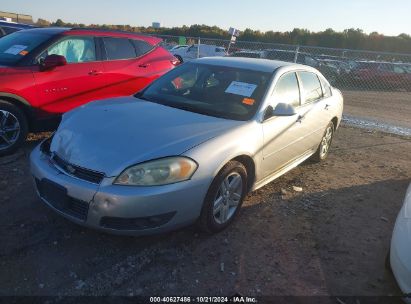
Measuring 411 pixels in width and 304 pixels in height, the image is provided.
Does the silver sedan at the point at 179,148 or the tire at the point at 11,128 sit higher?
the silver sedan at the point at 179,148

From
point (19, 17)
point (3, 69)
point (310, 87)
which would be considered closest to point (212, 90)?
point (310, 87)

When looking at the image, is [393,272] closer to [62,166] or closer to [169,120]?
[169,120]

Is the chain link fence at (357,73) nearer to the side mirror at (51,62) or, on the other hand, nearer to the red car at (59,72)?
the red car at (59,72)

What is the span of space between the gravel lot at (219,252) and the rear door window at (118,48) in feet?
8.18

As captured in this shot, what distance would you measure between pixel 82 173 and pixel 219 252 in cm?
133

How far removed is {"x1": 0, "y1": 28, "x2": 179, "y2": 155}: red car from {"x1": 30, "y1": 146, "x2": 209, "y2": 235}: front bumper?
7.56 feet

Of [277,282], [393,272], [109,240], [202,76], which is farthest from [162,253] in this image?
[202,76]

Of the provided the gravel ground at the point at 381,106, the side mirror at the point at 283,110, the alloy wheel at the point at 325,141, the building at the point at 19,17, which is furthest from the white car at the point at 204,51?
the building at the point at 19,17

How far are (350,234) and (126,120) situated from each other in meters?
2.48

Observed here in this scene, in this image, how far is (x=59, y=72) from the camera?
216 inches

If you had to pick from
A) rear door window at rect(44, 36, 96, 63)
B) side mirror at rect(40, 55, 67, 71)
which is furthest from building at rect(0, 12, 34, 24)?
side mirror at rect(40, 55, 67, 71)

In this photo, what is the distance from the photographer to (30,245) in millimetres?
3248

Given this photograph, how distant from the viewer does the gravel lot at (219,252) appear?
2922 millimetres

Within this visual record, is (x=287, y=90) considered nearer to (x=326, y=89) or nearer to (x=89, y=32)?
(x=326, y=89)
